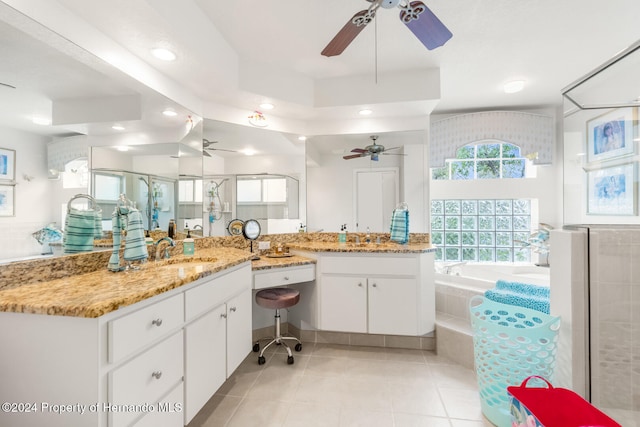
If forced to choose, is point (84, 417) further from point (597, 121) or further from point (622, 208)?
point (597, 121)

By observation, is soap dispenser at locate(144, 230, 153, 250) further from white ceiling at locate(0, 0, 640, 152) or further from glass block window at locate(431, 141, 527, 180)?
glass block window at locate(431, 141, 527, 180)

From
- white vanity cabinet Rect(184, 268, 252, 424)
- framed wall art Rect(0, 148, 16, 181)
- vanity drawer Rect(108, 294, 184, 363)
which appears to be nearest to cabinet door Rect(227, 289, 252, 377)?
white vanity cabinet Rect(184, 268, 252, 424)

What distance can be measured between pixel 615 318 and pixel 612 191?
693mm

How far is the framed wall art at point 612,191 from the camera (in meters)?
1.52

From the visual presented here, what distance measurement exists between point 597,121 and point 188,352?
2595 mm

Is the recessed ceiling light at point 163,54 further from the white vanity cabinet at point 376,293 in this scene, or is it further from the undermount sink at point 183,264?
the white vanity cabinet at point 376,293

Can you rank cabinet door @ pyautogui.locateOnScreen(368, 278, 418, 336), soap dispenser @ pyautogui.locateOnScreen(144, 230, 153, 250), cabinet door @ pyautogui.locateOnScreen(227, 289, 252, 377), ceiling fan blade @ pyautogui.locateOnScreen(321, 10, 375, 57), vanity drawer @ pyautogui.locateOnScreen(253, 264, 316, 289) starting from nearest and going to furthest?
ceiling fan blade @ pyautogui.locateOnScreen(321, 10, 375, 57), cabinet door @ pyautogui.locateOnScreen(227, 289, 252, 377), soap dispenser @ pyautogui.locateOnScreen(144, 230, 153, 250), vanity drawer @ pyautogui.locateOnScreen(253, 264, 316, 289), cabinet door @ pyautogui.locateOnScreen(368, 278, 418, 336)

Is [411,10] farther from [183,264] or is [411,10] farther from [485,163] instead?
[485,163]

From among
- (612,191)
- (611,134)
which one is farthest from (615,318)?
(611,134)

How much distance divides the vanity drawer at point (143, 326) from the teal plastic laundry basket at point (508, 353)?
1.73 metres

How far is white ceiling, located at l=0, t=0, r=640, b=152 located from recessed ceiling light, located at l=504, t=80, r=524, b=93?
0.07 meters

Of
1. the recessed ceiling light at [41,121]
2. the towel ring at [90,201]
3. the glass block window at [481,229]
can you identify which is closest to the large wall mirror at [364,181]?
the glass block window at [481,229]

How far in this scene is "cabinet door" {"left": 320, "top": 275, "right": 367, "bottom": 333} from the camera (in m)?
2.58

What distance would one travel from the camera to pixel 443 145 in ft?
11.6
